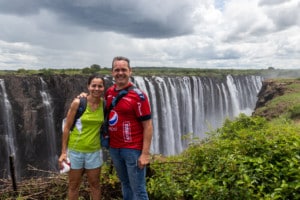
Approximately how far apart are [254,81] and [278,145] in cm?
4032

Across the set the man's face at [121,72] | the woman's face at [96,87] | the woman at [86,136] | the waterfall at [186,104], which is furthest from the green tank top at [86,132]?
the waterfall at [186,104]

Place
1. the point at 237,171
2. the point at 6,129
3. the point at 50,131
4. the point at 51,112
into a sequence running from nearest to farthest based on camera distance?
the point at 237,171, the point at 6,129, the point at 51,112, the point at 50,131

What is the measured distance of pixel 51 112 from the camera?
67.6 feet

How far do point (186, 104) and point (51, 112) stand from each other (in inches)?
518

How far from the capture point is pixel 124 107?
3.04 meters

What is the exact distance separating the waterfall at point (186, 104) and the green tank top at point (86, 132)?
17.9 m

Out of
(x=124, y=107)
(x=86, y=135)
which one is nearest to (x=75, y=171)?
(x=86, y=135)

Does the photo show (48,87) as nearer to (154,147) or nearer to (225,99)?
(154,147)

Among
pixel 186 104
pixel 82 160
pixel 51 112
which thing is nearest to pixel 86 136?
pixel 82 160

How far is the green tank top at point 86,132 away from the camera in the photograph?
10.9 feet

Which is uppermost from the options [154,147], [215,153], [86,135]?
[86,135]

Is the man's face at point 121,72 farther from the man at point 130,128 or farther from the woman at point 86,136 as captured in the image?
the woman at point 86,136

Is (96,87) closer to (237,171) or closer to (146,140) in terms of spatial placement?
(146,140)

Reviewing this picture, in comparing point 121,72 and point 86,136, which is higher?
point 121,72
